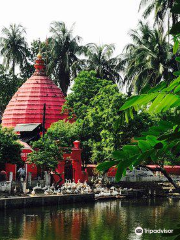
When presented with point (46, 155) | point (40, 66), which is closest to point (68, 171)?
point (46, 155)

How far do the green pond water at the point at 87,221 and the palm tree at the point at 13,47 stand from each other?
23792 mm

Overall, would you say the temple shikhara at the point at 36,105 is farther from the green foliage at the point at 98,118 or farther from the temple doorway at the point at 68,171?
the temple doorway at the point at 68,171

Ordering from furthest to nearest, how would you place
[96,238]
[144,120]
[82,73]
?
[82,73], [144,120], [96,238]

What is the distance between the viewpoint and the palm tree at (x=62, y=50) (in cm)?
4731

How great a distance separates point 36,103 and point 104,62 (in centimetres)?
725

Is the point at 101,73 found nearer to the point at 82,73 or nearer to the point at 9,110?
the point at 82,73

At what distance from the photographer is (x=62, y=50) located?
47.6 m

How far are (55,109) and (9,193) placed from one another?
56.2 feet

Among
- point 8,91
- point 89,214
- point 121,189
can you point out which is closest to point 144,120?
point 121,189

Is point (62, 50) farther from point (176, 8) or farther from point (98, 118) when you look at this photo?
point (176, 8)

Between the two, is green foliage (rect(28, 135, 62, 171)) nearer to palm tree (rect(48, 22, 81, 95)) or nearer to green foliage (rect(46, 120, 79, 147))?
Answer: green foliage (rect(46, 120, 79, 147))

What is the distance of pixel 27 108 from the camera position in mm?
43688

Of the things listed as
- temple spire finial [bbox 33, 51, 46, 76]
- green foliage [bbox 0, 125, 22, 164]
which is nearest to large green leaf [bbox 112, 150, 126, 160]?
green foliage [bbox 0, 125, 22, 164]

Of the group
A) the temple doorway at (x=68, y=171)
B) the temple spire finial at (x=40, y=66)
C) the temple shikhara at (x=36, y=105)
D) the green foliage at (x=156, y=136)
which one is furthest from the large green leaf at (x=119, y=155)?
the temple spire finial at (x=40, y=66)
